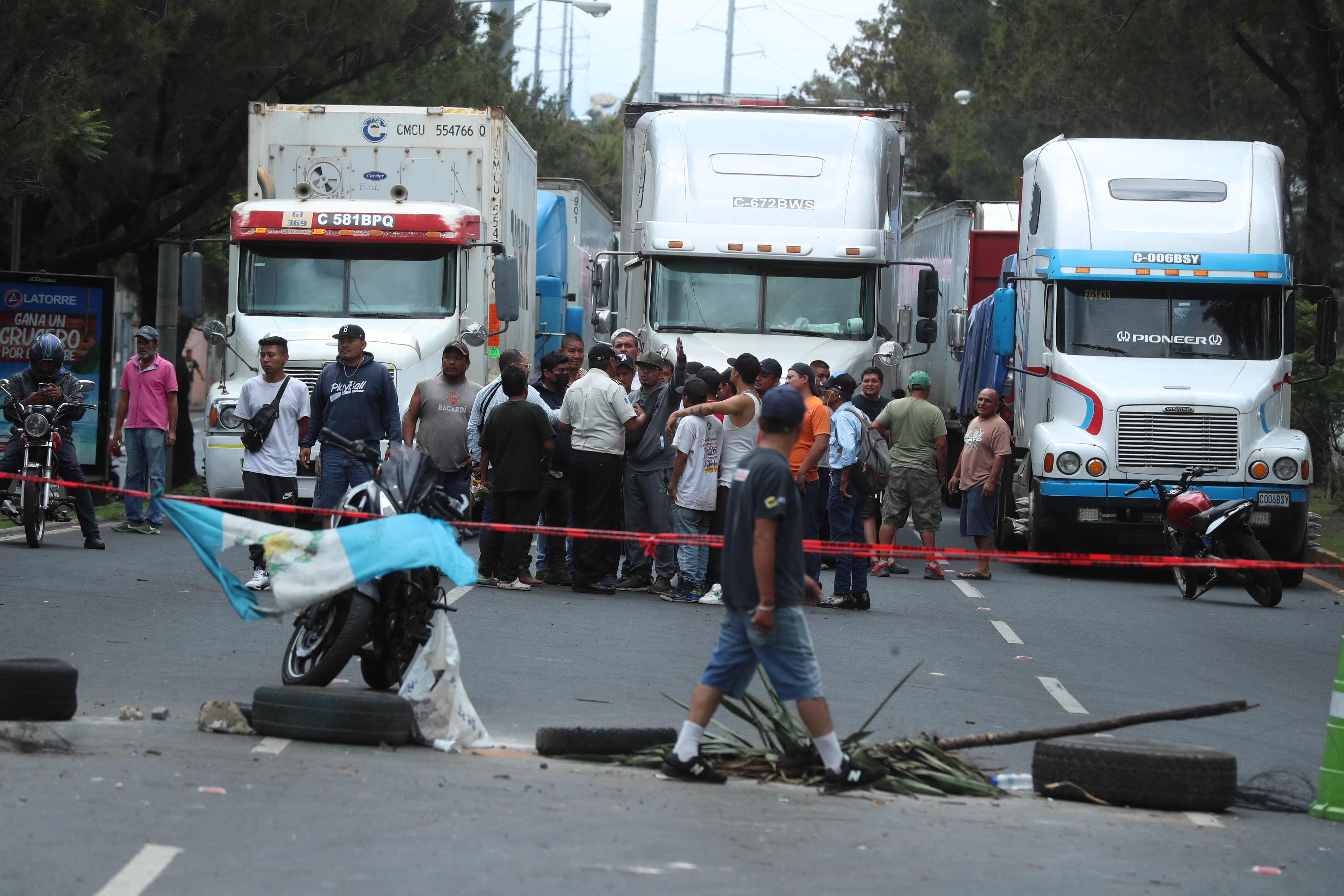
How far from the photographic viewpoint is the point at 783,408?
23.1ft

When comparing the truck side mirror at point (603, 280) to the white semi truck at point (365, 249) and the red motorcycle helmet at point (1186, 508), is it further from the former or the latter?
the red motorcycle helmet at point (1186, 508)

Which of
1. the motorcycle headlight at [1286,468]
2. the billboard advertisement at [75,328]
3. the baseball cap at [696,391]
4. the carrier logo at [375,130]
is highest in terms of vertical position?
the carrier logo at [375,130]

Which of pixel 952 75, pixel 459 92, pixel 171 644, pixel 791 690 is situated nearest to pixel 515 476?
pixel 171 644

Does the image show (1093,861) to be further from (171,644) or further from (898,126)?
(898,126)

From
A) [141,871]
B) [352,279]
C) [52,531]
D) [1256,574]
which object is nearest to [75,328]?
[52,531]

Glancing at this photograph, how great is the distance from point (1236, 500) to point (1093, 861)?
9652 millimetres

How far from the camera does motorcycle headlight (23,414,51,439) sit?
1440cm

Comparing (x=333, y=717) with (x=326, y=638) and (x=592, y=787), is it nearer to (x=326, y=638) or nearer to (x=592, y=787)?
(x=326, y=638)

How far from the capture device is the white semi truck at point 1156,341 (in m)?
15.6

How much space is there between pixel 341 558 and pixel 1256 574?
9299 mm

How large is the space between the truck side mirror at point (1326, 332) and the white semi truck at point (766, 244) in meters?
4.23

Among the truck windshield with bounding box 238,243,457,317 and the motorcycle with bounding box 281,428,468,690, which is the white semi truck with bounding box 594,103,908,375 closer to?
the truck windshield with bounding box 238,243,457,317

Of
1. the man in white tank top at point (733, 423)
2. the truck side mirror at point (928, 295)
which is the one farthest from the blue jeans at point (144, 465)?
the truck side mirror at point (928, 295)

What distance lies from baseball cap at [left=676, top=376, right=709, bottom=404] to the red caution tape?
1.04 metres
